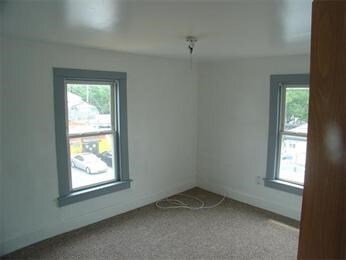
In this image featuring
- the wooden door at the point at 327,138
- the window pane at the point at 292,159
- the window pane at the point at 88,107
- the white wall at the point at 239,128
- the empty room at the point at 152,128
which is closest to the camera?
the wooden door at the point at 327,138

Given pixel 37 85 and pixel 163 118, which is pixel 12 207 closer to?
pixel 37 85

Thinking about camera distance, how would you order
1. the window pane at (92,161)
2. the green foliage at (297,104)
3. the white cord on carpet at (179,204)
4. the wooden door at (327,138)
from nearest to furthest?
the wooden door at (327,138)
the window pane at (92,161)
the green foliage at (297,104)
the white cord on carpet at (179,204)

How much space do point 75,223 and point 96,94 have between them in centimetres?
165

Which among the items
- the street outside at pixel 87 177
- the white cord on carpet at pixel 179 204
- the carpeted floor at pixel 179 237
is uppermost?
the street outside at pixel 87 177

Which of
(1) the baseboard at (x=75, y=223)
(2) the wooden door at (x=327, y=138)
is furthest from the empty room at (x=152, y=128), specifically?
(2) the wooden door at (x=327, y=138)

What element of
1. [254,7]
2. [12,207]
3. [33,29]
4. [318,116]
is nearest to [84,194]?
[12,207]

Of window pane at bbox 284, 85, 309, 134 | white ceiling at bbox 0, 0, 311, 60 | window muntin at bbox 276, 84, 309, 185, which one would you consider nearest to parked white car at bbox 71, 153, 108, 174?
white ceiling at bbox 0, 0, 311, 60

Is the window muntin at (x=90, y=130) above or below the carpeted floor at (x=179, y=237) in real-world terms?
above

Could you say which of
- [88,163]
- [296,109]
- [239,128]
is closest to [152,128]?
[88,163]

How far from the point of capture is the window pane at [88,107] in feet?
10.2

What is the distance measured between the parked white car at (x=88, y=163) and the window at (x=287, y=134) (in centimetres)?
240

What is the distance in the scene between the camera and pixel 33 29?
2191 millimetres

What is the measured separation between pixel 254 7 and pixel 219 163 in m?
3.14

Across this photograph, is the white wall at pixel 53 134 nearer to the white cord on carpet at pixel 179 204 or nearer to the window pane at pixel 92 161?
the white cord on carpet at pixel 179 204
